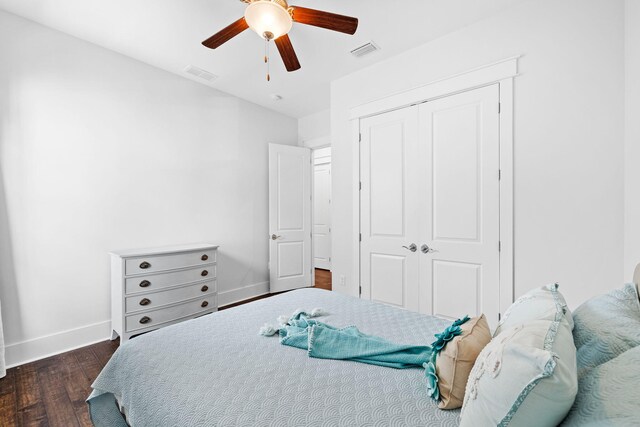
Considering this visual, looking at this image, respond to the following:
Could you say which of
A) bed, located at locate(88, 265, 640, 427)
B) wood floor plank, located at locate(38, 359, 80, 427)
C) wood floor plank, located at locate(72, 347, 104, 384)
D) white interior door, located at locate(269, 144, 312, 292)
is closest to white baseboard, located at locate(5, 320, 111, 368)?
wood floor plank, located at locate(72, 347, 104, 384)

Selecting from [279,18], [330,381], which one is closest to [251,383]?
[330,381]

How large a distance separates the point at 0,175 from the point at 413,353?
10.8ft

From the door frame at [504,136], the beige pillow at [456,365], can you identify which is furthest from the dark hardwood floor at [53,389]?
the door frame at [504,136]

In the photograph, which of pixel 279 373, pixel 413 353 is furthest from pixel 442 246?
pixel 279 373

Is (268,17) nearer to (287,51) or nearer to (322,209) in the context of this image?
(287,51)

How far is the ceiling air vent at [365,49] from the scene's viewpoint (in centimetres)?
286

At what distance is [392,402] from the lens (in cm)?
98

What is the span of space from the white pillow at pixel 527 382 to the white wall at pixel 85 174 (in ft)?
11.0

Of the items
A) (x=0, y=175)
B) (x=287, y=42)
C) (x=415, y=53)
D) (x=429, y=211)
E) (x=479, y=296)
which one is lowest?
(x=479, y=296)

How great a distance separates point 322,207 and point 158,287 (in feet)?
13.5

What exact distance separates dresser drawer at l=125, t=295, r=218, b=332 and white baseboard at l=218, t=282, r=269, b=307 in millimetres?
578

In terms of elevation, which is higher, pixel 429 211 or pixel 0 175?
pixel 0 175

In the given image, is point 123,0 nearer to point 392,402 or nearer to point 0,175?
point 0,175

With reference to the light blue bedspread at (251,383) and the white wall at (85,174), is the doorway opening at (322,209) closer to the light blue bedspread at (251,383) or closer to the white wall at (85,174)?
the white wall at (85,174)
